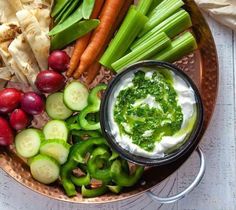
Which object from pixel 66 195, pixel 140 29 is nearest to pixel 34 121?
pixel 66 195

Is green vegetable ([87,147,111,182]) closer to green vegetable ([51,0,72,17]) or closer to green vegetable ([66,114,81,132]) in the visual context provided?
green vegetable ([66,114,81,132])

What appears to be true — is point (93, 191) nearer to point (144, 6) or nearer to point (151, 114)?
point (151, 114)

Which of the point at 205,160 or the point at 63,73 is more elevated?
the point at 63,73

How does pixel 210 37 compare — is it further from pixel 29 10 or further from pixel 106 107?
pixel 29 10

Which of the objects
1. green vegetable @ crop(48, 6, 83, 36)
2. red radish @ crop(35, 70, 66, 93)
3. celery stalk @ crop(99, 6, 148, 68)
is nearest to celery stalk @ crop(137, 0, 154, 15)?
celery stalk @ crop(99, 6, 148, 68)

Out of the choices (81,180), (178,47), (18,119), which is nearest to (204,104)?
(178,47)

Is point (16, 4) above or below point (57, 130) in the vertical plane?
above
